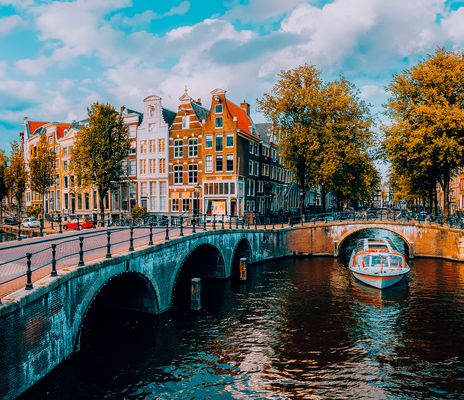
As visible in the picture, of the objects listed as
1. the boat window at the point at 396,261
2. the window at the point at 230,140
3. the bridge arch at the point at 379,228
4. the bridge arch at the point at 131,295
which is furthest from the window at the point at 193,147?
the bridge arch at the point at 131,295

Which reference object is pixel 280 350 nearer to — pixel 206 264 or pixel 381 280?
pixel 381 280

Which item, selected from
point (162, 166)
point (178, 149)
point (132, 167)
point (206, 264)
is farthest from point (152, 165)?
point (206, 264)

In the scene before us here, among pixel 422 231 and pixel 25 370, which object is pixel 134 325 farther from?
pixel 422 231

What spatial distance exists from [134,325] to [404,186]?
45998 mm

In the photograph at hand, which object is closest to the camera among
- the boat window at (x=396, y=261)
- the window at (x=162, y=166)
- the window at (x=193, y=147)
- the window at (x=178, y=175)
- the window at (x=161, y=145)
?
the boat window at (x=396, y=261)

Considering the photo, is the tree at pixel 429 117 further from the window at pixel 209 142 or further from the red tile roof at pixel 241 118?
the window at pixel 209 142

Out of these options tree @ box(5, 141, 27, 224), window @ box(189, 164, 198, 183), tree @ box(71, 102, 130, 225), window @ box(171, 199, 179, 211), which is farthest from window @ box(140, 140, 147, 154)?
tree @ box(5, 141, 27, 224)

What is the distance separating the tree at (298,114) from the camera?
143ft

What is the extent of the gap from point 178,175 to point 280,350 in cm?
3531

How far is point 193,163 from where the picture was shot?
48.4 m

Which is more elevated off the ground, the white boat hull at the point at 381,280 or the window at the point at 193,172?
the window at the point at 193,172

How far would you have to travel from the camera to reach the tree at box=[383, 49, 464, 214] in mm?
36219

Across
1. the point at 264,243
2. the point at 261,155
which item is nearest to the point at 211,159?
the point at 261,155

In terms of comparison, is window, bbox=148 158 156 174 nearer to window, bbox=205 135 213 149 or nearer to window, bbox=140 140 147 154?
window, bbox=140 140 147 154
